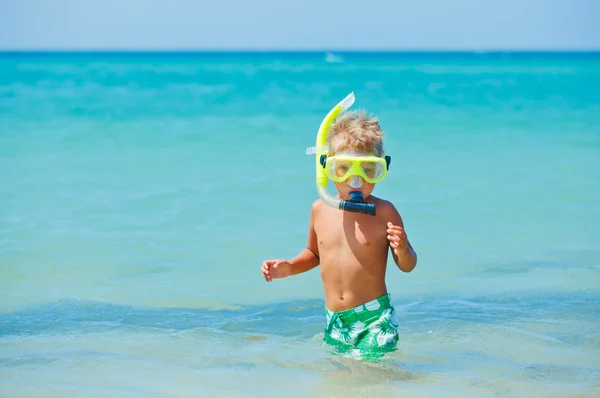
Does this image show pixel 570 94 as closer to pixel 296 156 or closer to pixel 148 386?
pixel 296 156

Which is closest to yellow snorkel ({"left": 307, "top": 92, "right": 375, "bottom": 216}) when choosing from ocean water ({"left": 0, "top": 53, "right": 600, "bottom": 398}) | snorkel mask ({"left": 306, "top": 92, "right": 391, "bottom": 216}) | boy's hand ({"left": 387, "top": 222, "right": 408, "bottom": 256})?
snorkel mask ({"left": 306, "top": 92, "right": 391, "bottom": 216})

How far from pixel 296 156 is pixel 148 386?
8161mm

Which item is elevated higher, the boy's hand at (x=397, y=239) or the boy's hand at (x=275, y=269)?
the boy's hand at (x=397, y=239)

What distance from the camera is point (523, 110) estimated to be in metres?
19.5

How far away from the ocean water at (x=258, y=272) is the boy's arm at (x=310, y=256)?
43 cm

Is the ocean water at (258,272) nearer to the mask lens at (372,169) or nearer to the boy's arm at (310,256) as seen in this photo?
the boy's arm at (310,256)

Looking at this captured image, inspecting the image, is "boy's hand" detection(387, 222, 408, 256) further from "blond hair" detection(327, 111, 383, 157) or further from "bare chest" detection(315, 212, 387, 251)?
"blond hair" detection(327, 111, 383, 157)

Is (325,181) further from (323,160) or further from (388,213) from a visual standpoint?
(388,213)

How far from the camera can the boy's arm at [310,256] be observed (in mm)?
3910

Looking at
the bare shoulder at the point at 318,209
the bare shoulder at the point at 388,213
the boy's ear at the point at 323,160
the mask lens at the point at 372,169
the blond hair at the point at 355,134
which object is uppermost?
the blond hair at the point at 355,134

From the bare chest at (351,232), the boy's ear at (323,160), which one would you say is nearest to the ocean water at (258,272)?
the bare chest at (351,232)

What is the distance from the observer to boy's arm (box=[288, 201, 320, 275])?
391 centimetres

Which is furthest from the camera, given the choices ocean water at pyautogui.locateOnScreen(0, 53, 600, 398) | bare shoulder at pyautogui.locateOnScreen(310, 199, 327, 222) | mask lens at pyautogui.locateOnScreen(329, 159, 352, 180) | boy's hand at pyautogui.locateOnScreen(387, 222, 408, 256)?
bare shoulder at pyautogui.locateOnScreen(310, 199, 327, 222)

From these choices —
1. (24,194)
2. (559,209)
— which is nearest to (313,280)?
(559,209)
